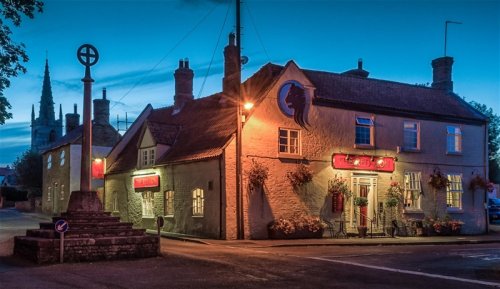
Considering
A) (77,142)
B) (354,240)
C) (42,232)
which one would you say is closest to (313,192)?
(354,240)

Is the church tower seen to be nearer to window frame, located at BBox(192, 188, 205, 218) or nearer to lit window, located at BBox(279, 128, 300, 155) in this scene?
window frame, located at BBox(192, 188, 205, 218)

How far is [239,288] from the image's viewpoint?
11.3 meters

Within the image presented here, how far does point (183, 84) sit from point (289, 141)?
428 inches

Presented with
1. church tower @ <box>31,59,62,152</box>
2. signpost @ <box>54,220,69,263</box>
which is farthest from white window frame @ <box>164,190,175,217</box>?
church tower @ <box>31,59,62,152</box>

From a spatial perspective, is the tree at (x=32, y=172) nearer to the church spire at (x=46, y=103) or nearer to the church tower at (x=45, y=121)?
the church tower at (x=45, y=121)

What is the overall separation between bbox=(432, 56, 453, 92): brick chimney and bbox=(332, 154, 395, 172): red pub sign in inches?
354

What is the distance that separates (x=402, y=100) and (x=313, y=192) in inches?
331

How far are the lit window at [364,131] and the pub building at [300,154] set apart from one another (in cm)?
5

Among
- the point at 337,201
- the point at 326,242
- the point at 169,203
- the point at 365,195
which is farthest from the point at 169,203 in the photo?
the point at 365,195

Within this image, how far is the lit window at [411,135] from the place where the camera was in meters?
30.1

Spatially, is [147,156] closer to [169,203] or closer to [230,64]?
[169,203]

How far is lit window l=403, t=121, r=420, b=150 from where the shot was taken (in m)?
30.1

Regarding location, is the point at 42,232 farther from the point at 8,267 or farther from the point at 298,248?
the point at 298,248

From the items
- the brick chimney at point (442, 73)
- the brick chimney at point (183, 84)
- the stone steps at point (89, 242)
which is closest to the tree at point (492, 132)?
the brick chimney at point (442, 73)
